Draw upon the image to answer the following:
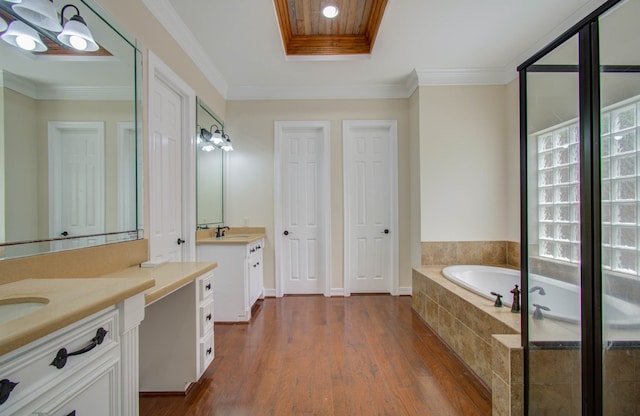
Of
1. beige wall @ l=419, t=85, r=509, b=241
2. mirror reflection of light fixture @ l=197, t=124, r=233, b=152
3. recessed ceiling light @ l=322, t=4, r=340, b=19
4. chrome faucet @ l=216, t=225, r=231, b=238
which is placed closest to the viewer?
recessed ceiling light @ l=322, t=4, r=340, b=19

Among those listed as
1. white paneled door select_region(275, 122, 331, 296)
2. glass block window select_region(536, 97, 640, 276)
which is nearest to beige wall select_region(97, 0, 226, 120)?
white paneled door select_region(275, 122, 331, 296)

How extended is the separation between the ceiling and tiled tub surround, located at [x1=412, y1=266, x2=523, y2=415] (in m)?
2.28

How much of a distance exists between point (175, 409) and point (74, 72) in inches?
73.1

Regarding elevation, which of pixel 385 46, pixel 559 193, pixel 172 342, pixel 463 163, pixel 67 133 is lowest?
pixel 172 342

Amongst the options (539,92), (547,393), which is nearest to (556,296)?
(547,393)

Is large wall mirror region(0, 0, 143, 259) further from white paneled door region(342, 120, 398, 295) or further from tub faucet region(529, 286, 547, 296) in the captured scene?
white paneled door region(342, 120, 398, 295)

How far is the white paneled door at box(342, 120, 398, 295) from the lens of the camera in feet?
12.6

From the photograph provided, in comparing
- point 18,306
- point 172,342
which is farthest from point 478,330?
point 18,306

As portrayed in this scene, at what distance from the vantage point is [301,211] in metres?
3.87

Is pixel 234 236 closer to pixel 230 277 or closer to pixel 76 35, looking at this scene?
pixel 230 277

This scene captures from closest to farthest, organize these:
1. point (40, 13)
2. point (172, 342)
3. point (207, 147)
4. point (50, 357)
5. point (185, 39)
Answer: point (50, 357) < point (40, 13) < point (172, 342) < point (185, 39) < point (207, 147)

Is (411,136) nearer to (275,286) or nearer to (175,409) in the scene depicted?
(275,286)

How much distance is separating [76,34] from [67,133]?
0.44 m

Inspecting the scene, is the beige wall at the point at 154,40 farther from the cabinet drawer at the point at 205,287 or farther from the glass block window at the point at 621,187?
the glass block window at the point at 621,187
